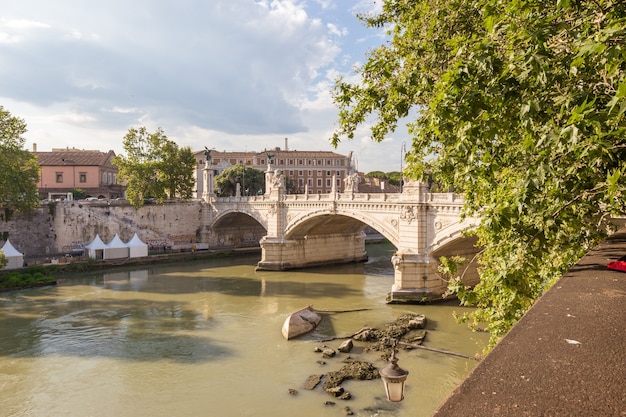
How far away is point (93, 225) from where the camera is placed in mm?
37000

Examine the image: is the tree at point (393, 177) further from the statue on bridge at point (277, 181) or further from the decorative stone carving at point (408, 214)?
the decorative stone carving at point (408, 214)

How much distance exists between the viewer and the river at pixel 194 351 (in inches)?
480

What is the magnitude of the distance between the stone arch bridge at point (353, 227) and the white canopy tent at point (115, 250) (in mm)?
9694

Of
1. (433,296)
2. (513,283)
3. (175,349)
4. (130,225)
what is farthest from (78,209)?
(513,283)

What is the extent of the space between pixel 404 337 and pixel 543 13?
13.8m

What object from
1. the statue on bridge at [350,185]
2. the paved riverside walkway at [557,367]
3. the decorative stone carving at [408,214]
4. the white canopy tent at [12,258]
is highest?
the statue on bridge at [350,185]

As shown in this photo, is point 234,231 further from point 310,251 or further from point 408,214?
point 408,214

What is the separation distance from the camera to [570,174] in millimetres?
5293

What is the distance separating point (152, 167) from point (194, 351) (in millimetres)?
26780

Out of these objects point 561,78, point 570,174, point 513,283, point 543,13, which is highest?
point 543,13

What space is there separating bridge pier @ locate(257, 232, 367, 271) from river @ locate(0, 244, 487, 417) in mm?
5008

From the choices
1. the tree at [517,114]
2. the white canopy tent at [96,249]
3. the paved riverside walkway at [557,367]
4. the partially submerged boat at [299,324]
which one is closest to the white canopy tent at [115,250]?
the white canopy tent at [96,249]

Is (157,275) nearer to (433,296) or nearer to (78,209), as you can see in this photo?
(78,209)

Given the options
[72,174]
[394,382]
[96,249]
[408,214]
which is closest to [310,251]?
[408,214]
